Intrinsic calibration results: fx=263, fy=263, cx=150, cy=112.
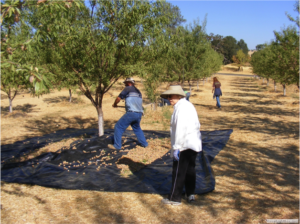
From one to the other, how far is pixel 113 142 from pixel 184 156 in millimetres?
3148

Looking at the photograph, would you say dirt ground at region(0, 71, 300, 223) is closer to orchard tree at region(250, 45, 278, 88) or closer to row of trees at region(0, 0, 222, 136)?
row of trees at region(0, 0, 222, 136)

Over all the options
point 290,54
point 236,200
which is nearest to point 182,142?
point 236,200

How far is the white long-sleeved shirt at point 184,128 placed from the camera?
11.9 ft

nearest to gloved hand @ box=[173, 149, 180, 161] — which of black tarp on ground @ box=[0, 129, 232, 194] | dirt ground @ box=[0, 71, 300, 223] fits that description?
dirt ground @ box=[0, 71, 300, 223]

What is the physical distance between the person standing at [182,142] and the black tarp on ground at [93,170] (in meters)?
0.44

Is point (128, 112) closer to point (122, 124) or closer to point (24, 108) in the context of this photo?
point (122, 124)

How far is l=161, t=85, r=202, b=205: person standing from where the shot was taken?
364cm

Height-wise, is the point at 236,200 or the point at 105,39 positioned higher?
the point at 105,39

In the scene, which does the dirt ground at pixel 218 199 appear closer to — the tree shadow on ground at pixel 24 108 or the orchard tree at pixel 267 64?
the tree shadow on ground at pixel 24 108

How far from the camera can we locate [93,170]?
5.14 m

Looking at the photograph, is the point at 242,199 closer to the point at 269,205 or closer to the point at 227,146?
the point at 269,205

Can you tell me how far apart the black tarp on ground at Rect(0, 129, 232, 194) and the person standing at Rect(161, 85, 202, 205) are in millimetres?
441

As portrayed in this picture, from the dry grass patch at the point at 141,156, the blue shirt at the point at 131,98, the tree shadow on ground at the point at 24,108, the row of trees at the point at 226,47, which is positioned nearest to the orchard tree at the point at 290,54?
the dry grass patch at the point at 141,156

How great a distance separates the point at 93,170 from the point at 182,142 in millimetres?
2277
